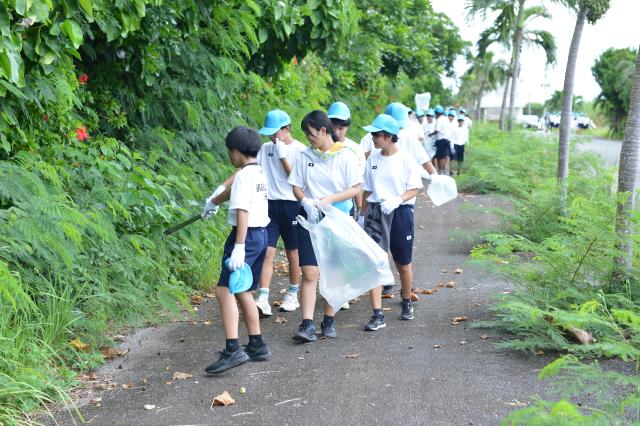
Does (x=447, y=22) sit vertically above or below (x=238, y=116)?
above

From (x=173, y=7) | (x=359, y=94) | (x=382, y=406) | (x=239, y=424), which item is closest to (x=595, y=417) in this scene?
(x=382, y=406)

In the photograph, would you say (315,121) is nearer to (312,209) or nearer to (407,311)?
(312,209)

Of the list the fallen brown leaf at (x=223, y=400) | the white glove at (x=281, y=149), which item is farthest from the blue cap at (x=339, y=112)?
the fallen brown leaf at (x=223, y=400)

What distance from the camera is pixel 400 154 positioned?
7629 mm

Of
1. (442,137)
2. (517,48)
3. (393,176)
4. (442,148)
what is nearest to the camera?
(393,176)

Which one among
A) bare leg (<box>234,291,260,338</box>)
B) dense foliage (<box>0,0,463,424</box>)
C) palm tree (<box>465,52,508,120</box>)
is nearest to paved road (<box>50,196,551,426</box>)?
bare leg (<box>234,291,260,338</box>)

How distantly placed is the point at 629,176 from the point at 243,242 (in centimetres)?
354

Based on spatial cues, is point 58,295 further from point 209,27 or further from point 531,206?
point 531,206

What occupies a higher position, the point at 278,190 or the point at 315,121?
the point at 315,121

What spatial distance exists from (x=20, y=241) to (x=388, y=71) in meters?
20.7

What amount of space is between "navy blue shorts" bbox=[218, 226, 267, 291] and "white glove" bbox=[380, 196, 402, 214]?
4.88ft

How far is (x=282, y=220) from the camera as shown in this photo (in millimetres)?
8023

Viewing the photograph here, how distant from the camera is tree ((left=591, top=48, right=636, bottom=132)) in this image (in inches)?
2363

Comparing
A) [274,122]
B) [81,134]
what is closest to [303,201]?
[274,122]
